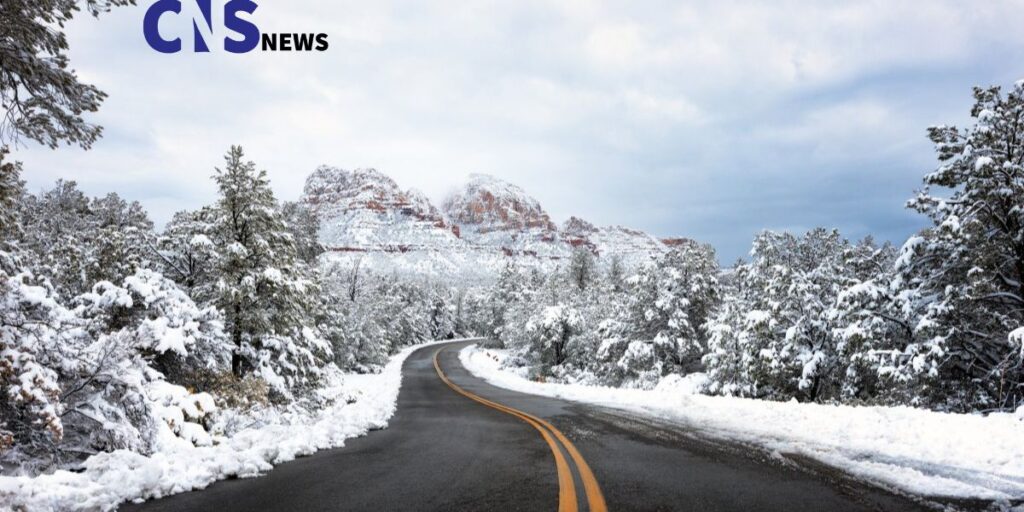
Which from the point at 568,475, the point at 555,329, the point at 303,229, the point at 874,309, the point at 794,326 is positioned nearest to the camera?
the point at 568,475

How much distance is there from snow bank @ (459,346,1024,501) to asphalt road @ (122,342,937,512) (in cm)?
60

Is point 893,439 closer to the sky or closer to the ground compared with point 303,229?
closer to the ground

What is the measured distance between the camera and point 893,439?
25.2 ft

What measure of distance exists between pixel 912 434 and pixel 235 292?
15.2 m

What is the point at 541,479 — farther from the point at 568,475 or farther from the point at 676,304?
the point at 676,304

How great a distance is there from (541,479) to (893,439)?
5582 millimetres

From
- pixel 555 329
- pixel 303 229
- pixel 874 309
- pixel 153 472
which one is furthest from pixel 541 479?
pixel 555 329

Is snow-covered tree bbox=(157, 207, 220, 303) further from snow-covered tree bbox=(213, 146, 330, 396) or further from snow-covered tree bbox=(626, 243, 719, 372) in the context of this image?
snow-covered tree bbox=(626, 243, 719, 372)

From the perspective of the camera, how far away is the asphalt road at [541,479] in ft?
15.2

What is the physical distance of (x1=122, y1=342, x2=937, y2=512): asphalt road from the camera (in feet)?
15.2

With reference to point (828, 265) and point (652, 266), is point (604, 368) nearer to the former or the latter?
point (652, 266)

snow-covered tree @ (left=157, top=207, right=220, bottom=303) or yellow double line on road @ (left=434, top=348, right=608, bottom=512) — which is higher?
snow-covered tree @ (left=157, top=207, right=220, bottom=303)

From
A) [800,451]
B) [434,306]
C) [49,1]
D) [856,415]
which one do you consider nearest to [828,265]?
[856,415]

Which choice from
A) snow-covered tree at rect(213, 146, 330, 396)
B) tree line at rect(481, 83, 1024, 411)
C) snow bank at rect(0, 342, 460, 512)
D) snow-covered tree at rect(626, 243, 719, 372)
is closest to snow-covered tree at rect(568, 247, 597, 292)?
tree line at rect(481, 83, 1024, 411)
